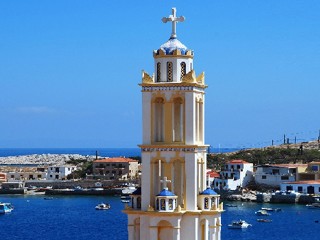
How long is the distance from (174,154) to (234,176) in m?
80.2

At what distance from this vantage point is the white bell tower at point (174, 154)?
384 inches

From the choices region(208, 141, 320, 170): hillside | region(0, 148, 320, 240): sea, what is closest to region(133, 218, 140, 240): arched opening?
region(0, 148, 320, 240): sea

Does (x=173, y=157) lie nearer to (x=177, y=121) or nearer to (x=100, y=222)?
(x=177, y=121)

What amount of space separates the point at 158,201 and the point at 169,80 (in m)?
1.31

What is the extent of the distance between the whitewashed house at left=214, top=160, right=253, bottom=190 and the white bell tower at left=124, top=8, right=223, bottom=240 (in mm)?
78281

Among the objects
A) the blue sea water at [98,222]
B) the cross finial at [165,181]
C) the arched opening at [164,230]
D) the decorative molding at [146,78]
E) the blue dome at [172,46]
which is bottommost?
the blue sea water at [98,222]

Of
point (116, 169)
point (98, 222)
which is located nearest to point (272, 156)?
point (116, 169)

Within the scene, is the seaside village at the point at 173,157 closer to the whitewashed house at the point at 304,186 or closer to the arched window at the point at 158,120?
the arched window at the point at 158,120

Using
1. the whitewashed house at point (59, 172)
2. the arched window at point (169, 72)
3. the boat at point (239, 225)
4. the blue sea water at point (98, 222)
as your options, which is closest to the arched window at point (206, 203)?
the arched window at point (169, 72)

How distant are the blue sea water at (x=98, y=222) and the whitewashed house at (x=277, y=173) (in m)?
4.73

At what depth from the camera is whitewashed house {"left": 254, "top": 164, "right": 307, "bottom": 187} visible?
3457 inches

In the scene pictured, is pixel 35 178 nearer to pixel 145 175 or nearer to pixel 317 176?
pixel 317 176

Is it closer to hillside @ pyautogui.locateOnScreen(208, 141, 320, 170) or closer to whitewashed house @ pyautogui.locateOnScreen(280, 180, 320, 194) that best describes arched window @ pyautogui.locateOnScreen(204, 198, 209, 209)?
whitewashed house @ pyautogui.locateOnScreen(280, 180, 320, 194)

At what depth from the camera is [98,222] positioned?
242ft
